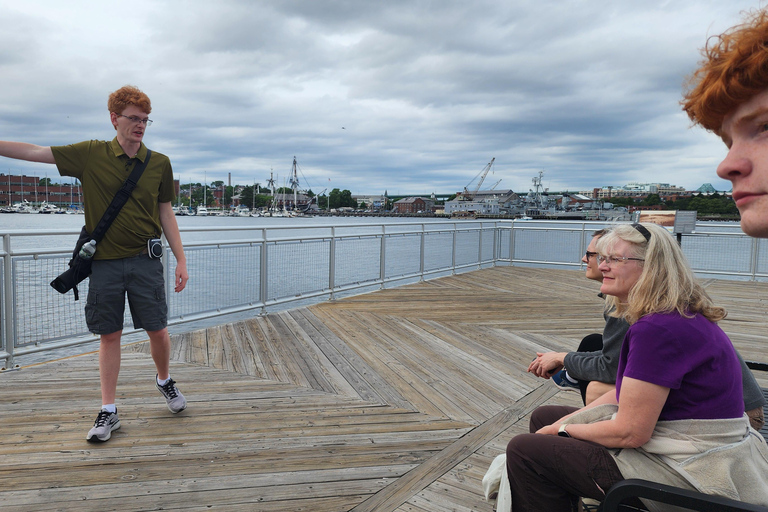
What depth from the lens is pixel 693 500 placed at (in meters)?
1.16

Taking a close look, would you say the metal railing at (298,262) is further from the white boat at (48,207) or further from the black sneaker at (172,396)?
the white boat at (48,207)

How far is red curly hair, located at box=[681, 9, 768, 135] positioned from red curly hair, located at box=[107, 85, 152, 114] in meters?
2.66

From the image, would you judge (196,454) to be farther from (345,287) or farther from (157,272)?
(345,287)

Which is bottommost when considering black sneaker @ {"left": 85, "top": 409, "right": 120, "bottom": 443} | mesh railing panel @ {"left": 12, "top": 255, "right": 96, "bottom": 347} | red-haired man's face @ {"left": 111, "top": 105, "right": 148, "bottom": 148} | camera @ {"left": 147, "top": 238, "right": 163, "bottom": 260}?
black sneaker @ {"left": 85, "top": 409, "right": 120, "bottom": 443}

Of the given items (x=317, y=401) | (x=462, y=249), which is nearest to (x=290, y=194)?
(x=462, y=249)

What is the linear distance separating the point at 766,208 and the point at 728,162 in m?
0.07

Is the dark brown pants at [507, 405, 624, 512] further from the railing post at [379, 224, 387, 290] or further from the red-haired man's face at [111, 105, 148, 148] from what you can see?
the railing post at [379, 224, 387, 290]

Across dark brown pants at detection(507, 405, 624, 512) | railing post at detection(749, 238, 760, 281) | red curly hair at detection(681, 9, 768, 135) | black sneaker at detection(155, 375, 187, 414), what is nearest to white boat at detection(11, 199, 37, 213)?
black sneaker at detection(155, 375, 187, 414)

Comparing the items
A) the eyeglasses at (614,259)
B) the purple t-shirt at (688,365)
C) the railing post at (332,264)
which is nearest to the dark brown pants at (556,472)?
the purple t-shirt at (688,365)

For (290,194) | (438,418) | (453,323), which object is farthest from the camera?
(290,194)

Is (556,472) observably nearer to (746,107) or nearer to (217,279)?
(746,107)

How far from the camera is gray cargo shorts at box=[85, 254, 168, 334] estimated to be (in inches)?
104

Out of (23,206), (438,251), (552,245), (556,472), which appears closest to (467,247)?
(438,251)

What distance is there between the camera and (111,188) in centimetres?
263
